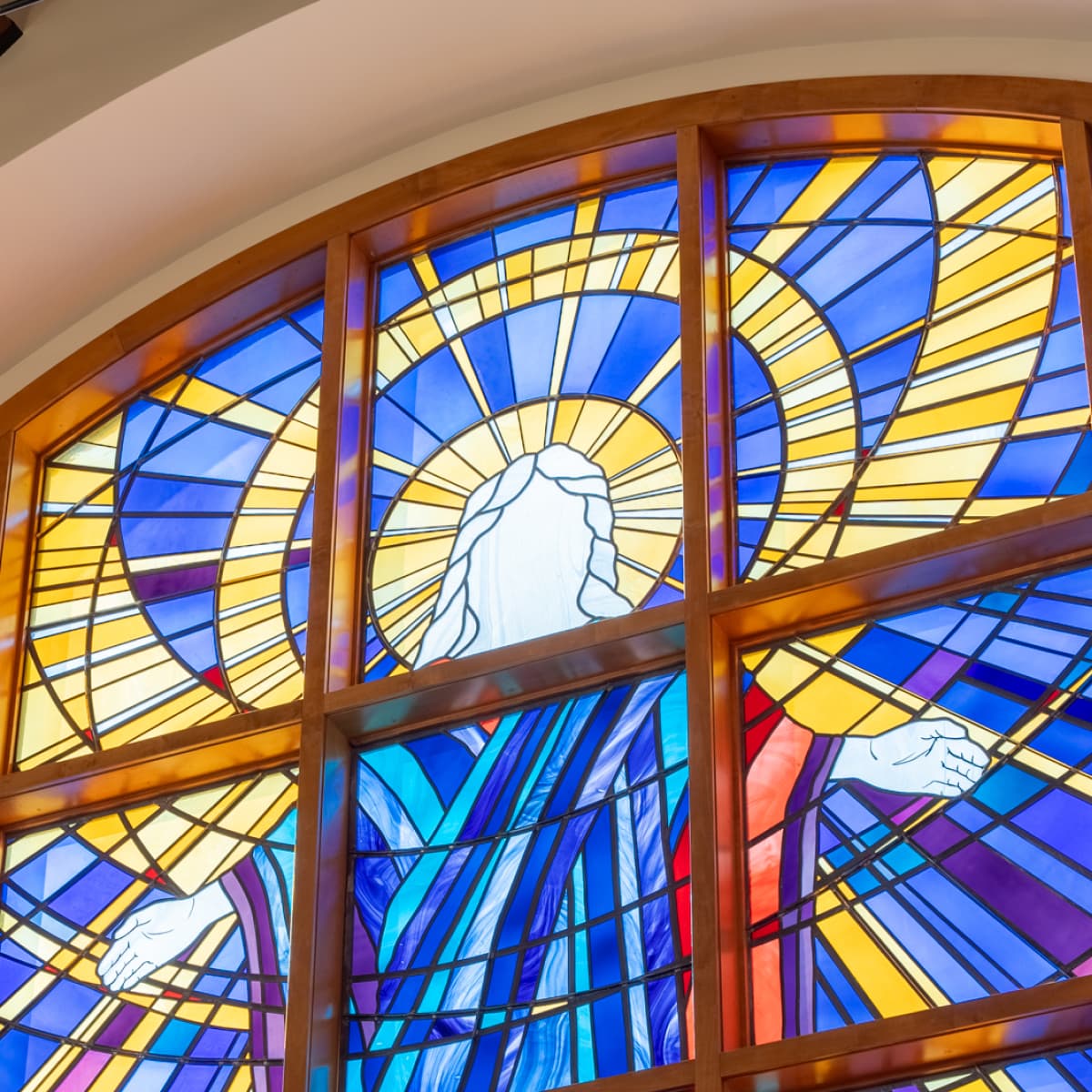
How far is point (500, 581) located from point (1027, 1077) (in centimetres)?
169

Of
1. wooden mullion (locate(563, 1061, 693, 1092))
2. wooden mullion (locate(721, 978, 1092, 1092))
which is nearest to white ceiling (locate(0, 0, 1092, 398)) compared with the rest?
wooden mullion (locate(721, 978, 1092, 1092))

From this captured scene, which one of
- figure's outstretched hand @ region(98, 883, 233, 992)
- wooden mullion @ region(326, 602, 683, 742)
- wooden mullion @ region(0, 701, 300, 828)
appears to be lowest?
figure's outstretched hand @ region(98, 883, 233, 992)

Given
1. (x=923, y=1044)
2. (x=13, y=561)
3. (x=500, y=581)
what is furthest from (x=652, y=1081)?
(x=13, y=561)

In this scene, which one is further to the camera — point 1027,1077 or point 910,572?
point 910,572

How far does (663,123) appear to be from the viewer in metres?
5.07

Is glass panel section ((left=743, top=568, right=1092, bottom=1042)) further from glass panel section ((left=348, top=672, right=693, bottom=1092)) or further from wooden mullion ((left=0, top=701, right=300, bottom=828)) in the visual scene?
wooden mullion ((left=0, top=701, right=300, bottom=828))


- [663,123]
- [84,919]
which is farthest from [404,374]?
[84,919]

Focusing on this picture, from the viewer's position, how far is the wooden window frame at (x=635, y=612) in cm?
389

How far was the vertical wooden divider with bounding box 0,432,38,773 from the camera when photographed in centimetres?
523

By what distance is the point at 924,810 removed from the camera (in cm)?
397

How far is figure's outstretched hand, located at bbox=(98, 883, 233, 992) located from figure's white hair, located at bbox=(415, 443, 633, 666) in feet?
2.30

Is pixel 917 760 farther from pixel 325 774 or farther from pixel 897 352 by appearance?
pixel 325 774

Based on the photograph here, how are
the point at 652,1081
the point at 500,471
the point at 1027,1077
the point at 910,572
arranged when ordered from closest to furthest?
the point at 1027,1077 < the point at 652,1081 < the point at 910,572 < the point at 500,471

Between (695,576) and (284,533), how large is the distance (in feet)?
3.89
